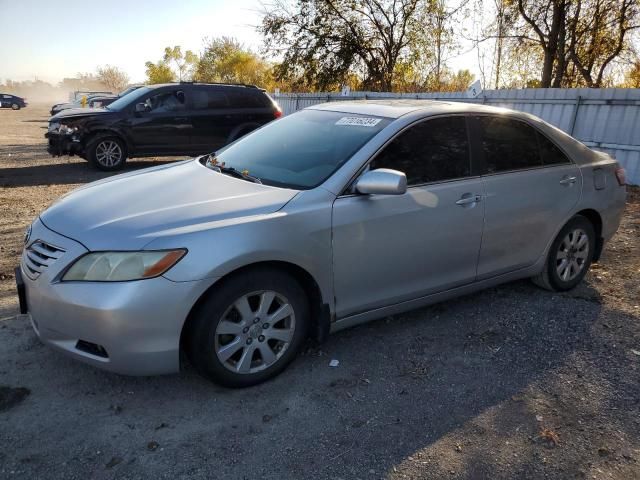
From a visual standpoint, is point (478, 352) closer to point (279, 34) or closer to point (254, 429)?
point (254, 429)

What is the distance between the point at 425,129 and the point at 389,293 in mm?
1155

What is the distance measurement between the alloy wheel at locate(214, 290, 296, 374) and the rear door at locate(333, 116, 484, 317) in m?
0.38

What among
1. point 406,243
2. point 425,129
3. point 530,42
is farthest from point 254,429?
point 530,42

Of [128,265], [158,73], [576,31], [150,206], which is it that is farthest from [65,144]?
[158,73]

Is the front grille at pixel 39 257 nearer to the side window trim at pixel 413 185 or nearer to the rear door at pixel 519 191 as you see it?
the side window trim at pixel 413 185

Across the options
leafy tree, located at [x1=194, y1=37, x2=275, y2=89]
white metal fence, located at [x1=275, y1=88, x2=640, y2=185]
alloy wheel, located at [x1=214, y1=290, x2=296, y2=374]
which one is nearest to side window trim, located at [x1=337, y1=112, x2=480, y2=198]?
alloy wheel, located at [x1=214, y1=290, x2=296, y2=374]

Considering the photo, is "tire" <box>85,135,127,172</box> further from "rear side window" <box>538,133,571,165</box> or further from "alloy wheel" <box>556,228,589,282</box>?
"alloy wheel" <box>556,228,589,282</box>

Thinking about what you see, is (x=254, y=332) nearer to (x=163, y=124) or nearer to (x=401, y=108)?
(x=401, y=108)

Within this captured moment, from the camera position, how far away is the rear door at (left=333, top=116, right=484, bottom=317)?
3.18m

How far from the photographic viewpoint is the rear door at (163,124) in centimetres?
1084

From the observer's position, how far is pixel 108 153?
10.7 meters

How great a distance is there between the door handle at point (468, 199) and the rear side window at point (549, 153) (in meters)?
0.88

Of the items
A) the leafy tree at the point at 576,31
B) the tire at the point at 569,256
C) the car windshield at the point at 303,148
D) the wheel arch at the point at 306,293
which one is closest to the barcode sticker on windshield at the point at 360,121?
the car windshield at the point at 303,148

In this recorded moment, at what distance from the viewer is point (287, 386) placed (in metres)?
3.09
